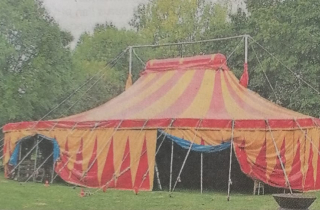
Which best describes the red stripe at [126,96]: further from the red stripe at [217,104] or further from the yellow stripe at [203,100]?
the red stripe at [217,104]

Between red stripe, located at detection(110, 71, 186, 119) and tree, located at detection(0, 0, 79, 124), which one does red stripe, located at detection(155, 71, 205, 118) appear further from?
tree, located at detection(0, 0, 79, 124)

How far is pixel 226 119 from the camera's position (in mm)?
11227

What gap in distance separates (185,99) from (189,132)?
4.51 ft

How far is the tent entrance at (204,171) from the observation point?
12898 mm

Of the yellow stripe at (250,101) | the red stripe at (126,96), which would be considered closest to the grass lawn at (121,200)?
the yellow stripe at (250,101)

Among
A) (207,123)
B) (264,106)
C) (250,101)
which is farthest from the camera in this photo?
(250,101)

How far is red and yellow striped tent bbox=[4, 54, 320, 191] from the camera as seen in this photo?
37.0 feet

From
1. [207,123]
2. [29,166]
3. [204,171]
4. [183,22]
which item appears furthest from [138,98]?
[183,22]

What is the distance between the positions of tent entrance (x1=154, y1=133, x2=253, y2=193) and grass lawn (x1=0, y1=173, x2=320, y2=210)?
51.5 inches

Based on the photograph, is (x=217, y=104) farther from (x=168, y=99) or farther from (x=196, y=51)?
(x=196, y=51)

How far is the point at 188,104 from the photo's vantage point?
1223cm

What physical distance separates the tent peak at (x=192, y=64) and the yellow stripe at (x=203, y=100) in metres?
0.21

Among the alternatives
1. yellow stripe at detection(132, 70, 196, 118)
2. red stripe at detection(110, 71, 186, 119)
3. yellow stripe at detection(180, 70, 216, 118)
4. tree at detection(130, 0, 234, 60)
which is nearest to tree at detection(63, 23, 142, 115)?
tree at detection(130, 0, 234, 60)

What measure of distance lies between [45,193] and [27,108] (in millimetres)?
8165
